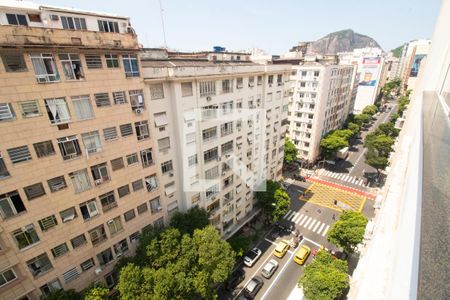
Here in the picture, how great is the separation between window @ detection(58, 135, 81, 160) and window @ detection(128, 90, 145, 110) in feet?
15.6

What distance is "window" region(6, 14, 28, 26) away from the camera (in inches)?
541

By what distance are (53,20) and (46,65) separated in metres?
3.46

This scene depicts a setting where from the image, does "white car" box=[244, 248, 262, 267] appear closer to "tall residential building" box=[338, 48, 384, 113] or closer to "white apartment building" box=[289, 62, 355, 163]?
"white apartment building" box=[289, 62, 355, 163]

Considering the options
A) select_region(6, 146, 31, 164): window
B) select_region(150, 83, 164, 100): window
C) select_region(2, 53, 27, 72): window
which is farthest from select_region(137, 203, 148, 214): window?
select_region(2, 53, 27, 72): window

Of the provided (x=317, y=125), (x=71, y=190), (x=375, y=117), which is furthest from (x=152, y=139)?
(x=375, y=117)

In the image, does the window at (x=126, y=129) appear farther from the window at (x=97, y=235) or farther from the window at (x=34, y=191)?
the window at (x=97, y=235)

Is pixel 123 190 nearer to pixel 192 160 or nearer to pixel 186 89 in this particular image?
pixel 192 160

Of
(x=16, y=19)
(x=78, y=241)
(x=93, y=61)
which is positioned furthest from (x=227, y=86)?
(x=78, y=241)

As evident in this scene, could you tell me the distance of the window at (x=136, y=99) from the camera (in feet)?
59.2

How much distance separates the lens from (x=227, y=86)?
2497cm

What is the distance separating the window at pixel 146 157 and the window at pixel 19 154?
24.6 feet

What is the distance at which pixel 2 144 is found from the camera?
13.2 meters

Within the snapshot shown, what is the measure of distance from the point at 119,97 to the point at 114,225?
10.6 m

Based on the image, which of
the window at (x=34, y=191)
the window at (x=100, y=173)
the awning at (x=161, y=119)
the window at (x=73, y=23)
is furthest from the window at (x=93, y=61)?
the window at (x=34, y=191)
